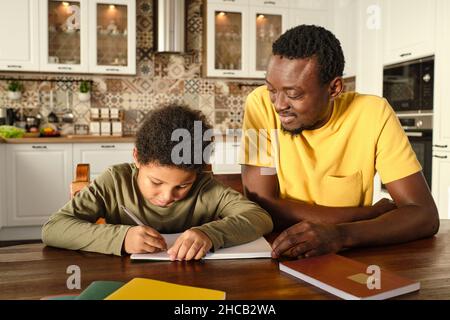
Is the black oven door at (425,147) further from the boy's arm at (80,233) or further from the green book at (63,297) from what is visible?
the green book at (63,297)

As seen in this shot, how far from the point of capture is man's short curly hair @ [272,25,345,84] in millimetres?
1303

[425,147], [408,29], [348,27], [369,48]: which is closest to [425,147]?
[425,147]

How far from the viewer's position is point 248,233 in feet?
3.44

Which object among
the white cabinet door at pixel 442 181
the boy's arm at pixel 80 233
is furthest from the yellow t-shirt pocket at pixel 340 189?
the white cabinet door at pixel 442 181

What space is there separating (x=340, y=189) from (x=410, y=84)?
236cm

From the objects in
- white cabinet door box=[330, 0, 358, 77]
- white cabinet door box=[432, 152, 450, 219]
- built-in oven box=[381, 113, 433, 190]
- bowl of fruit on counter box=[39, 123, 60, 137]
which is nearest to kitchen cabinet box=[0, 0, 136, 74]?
bowl of fruit on counter box=[39, 123, 60, 137]

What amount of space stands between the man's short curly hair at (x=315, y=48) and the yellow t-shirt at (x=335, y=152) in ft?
0.49

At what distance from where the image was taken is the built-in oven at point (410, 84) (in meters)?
3.23

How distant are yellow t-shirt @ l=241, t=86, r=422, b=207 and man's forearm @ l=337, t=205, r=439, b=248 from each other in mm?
205

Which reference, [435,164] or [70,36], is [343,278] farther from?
[70,36]

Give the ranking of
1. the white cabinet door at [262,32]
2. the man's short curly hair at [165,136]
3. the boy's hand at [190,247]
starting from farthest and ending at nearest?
the white cabinet door at [262,32], the man's short curly hair at [165,136], the boy's hand at [190,247]

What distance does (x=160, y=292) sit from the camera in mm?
669
